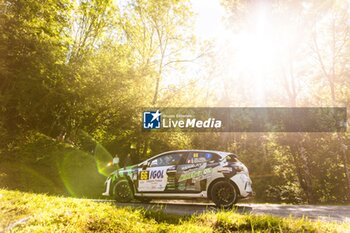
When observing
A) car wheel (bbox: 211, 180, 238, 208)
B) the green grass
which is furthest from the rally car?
the green grass

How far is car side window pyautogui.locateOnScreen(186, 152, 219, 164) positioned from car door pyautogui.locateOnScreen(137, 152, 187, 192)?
212 mm

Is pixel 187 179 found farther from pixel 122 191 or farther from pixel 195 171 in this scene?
pixel 122 191

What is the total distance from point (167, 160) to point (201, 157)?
115 centimetres

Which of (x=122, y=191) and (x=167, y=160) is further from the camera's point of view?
(x=122, y=191)

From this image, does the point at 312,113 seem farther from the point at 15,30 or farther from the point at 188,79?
the point at 15,30

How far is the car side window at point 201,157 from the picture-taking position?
8047mm

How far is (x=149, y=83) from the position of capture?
19.8 meters

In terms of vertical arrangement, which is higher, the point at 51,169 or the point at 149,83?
the point at 149,83

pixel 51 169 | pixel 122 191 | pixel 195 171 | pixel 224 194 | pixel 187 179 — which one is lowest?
pixel 122 191

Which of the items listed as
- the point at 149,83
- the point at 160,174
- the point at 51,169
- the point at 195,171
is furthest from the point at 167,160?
the point at 149,83

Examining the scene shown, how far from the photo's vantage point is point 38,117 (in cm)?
1655

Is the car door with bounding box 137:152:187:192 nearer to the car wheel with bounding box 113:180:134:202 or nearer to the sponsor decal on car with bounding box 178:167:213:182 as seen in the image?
the sponsor decal on car with bounding box 178:167:213:182

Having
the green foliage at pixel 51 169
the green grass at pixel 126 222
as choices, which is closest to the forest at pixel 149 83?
the green foliage at pixel 51 169

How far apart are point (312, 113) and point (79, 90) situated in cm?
1634
